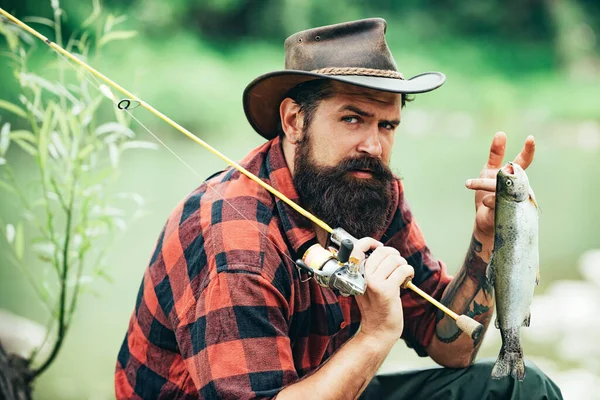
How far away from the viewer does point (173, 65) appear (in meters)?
11.1

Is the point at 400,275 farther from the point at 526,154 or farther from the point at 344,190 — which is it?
the point at 526,154

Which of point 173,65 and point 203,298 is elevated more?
point 173,65

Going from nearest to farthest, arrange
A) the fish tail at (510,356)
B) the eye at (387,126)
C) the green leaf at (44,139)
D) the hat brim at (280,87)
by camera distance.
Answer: the fish tail at (510,356)
the hat brim at (280,87)
the eye at (387,126)
the green leaf at (44,139)

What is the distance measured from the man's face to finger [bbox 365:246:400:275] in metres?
0.29

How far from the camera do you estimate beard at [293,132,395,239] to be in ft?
7.36

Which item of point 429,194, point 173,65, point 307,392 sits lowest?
point 307,392

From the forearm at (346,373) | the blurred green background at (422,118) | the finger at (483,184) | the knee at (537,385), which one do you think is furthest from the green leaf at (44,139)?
the knee at (537,385)

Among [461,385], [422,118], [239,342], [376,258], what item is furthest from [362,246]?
[422,118]

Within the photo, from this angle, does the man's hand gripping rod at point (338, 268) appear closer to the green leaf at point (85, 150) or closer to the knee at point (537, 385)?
the knee at point (537, 385)

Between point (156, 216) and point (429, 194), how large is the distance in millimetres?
2737

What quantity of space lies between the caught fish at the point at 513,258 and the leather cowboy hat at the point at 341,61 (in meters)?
0.41

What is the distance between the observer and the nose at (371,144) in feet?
7.32

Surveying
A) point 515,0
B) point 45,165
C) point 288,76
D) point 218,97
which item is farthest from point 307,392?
point 515,0

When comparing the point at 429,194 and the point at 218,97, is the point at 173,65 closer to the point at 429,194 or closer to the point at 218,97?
the point at 218,97
